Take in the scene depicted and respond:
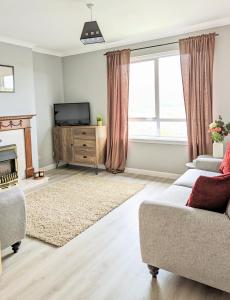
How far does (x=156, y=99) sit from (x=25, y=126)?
8.01 ft

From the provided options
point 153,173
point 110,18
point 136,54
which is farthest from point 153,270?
point 136,54

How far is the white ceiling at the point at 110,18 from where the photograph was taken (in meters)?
3.11

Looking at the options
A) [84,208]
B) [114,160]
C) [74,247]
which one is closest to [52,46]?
[114,160]

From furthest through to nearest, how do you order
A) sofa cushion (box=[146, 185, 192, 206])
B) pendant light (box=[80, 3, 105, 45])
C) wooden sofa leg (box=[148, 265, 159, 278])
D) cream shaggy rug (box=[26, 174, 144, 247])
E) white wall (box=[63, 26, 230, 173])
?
white wall (box=[63, 26, 230, 173]) < pendant light (box=[80, 3, 105, 45]) < cream shaggy rug (box=[26, 174, 144, 247]) < sofa cushion (box=[146, 185, 192, 206]) < wooden sofa leg (box=[148, 265, 159, 278])

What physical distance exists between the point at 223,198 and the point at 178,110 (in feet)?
10.1

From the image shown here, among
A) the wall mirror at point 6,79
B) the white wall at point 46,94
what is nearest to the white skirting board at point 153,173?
the white wall at point 46,94

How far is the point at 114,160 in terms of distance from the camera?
16.9 ft

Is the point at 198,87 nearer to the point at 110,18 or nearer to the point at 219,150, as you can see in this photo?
the point at 219,150

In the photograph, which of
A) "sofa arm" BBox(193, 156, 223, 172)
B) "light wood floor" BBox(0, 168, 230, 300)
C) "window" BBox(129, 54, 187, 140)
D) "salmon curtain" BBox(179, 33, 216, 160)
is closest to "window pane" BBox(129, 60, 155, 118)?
"window" BBox(129, 54, 187, 140)

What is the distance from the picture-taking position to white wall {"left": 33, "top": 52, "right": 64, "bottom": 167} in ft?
17.3

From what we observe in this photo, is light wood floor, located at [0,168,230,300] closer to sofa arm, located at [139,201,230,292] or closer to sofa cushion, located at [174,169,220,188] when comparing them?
sofa arm, located at [139,201,230,292]

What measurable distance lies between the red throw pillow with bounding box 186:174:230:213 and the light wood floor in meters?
0.61

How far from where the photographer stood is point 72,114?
217 inches

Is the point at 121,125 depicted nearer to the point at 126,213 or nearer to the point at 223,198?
the point at 126,213
